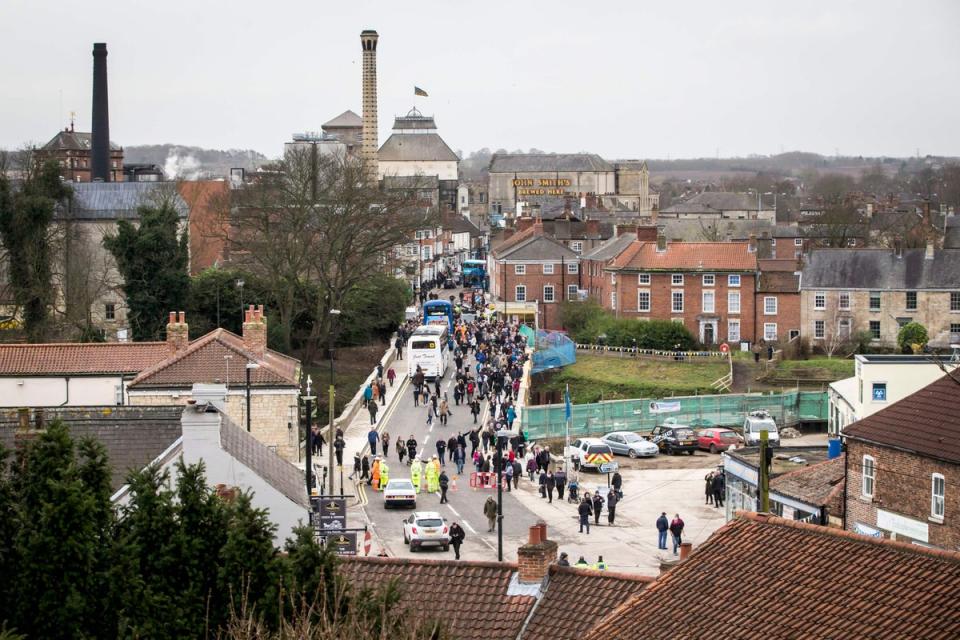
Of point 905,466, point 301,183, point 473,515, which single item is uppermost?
point 301,183

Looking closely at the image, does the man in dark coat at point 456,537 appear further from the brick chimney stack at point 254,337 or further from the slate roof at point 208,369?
the brick chimney stack at point 254,337

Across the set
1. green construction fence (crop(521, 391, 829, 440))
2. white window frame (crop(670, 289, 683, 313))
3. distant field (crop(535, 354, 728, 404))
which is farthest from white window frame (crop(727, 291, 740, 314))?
green construction fence (crop(521, 391, 829, 440))

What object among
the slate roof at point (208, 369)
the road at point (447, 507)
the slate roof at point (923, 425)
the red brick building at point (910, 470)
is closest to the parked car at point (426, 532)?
the road at point (447, 507)

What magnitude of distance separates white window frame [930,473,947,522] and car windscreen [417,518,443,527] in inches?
438

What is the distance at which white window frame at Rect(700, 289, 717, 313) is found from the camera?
8200cm

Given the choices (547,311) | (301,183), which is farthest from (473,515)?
(547,311)

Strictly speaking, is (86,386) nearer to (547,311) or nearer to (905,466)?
(905,466)

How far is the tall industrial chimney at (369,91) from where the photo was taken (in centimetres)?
14038

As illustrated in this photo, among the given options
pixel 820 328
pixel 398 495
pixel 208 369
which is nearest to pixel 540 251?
pixel 820 328

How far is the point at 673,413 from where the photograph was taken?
197 ft

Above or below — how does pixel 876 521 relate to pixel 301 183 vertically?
below

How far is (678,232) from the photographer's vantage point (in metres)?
128

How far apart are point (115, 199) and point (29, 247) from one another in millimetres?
17838

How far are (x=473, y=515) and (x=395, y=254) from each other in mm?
39581
